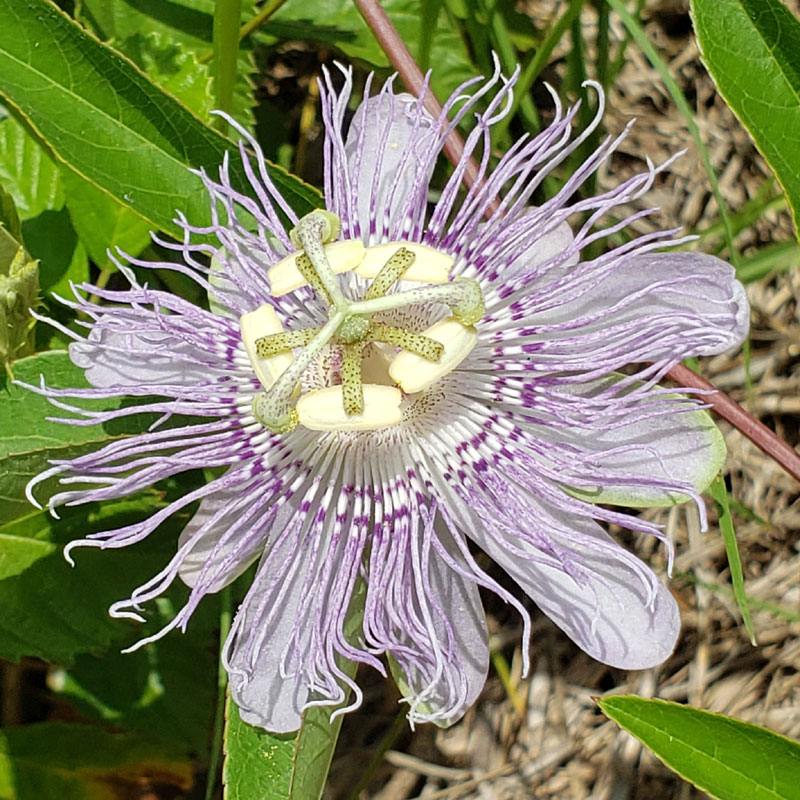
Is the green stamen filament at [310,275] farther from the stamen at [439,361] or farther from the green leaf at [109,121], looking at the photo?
the green leaf at [109,121]

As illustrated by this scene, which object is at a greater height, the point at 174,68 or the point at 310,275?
the point at 174,68

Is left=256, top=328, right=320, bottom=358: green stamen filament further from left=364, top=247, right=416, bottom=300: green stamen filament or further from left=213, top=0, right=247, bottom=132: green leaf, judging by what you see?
left=213, top=0, right=247, bottom=132: green leaf

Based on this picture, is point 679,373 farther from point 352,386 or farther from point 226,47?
point 226,47

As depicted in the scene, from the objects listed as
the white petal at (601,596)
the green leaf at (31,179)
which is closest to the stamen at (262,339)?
the white petal at (601,596)

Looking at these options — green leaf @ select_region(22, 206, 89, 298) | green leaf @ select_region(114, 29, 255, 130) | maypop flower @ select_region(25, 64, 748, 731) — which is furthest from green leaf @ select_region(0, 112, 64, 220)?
maypop flower @ select_region(25, 64, 748, 731)

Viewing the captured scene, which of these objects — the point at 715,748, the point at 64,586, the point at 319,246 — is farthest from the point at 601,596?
the point at 64,586

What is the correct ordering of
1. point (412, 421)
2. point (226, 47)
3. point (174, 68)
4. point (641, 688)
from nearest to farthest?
1. point (412, 421)
2. point (226, 47)
3. point (174, 68)
4. point (641, 688)
